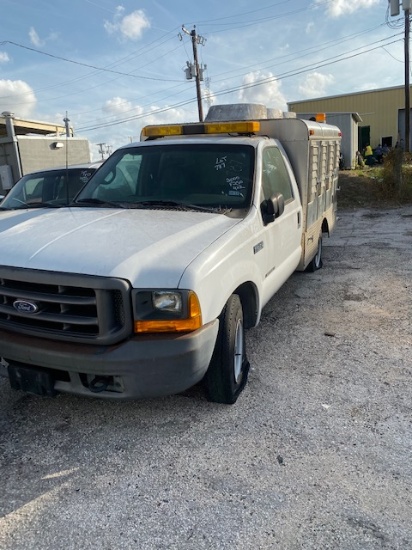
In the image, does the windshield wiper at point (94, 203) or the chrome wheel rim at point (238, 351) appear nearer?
the chrome wheel rim at point (238, 351)

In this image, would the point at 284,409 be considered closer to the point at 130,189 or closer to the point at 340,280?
the point at 130,189

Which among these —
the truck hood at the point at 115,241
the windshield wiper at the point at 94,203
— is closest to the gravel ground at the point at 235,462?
the truck hood at the point at 115,241

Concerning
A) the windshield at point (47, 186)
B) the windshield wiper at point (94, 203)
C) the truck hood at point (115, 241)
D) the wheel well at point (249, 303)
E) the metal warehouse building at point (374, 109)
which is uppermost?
the metal warehouse building at point (374, 109)

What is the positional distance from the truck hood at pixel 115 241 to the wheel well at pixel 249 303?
569mm

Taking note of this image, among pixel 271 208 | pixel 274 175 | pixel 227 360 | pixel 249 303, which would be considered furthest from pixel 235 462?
pixel 274 175

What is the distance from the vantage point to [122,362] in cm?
264

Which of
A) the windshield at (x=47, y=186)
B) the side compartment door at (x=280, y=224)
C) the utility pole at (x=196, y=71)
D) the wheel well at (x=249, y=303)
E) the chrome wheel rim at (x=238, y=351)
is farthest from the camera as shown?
the utility pole at (x=196, y=71)

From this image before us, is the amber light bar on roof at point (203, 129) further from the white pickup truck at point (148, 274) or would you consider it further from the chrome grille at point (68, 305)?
the chrome grille at point (68, 305)

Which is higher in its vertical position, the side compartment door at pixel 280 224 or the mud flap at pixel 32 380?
the side compartment door at pixel 280 224

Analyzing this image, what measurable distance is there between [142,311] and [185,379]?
1.63 ft

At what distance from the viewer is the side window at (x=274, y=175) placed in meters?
4.20

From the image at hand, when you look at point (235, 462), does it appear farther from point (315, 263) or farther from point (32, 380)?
point (315, 263)

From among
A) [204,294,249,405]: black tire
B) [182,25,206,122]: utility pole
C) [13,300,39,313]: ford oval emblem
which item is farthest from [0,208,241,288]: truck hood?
[182,25,206,122]: utility pole

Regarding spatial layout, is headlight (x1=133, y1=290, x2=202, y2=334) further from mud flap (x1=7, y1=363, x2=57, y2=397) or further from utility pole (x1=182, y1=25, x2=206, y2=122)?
utility pole (x1=182, y1=25, x2=206, y2=122)
